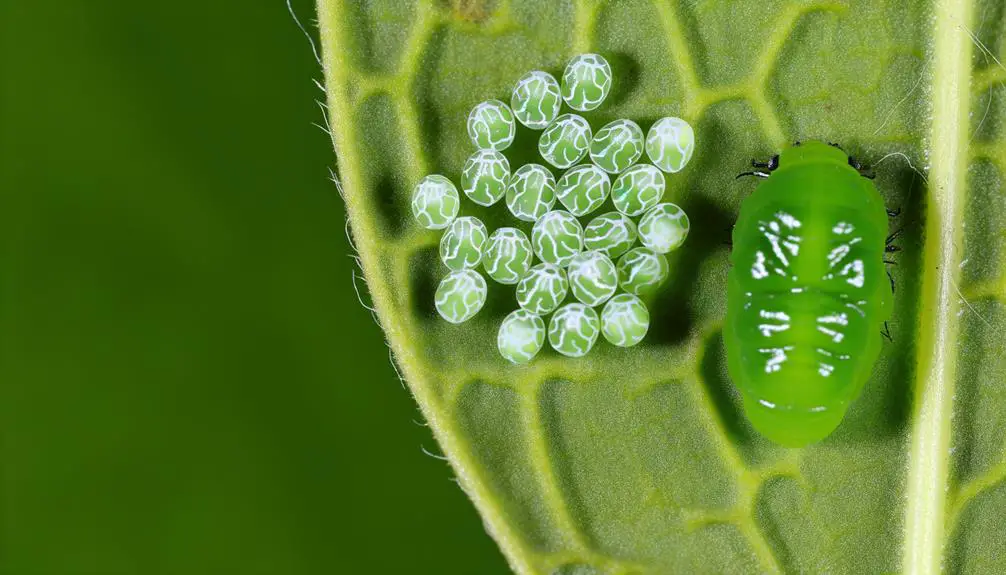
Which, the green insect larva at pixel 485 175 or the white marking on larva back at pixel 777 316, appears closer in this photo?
the white marking on larva back at pixel 777 316

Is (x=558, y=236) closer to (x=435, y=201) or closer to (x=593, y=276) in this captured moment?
(x=593, y=276)

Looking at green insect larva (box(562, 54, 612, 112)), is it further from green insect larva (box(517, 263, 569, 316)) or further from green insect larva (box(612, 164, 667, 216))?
green insect larva (box(517, 263, 569, 316))

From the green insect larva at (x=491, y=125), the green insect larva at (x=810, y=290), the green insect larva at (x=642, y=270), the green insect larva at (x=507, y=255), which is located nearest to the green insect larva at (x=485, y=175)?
the green insect larva at (x=491, y=125)

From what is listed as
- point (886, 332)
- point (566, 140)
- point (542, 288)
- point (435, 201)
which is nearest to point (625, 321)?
point (542, 288)

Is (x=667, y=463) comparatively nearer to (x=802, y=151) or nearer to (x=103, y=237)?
(x=802, y=151)

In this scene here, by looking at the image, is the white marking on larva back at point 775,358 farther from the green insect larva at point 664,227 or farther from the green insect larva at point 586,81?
the green insect larva at point 586,81
